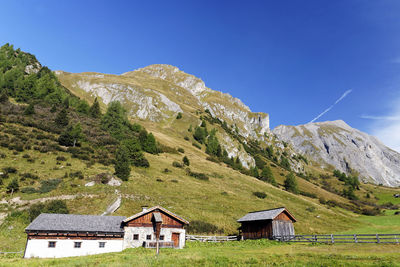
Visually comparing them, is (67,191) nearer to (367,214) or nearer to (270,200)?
(270,200)

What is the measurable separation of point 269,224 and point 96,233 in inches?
1000

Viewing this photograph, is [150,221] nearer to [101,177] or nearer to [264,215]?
[264,215]

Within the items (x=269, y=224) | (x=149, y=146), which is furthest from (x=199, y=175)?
(x=269, y=224)

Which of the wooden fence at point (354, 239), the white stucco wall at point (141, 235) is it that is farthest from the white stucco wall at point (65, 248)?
the wooden fence at point (354, 239)

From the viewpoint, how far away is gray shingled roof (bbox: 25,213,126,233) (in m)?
27.1

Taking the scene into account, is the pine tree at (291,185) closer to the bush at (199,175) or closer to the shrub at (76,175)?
the bush at (199,175)

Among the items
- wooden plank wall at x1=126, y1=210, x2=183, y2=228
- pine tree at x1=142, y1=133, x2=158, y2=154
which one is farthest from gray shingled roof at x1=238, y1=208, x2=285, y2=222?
pine tree at x1=142, y1=133, x2=158, y2=154

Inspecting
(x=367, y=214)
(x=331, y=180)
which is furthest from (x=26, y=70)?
(x=331, y=180)

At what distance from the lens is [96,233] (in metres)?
28.5

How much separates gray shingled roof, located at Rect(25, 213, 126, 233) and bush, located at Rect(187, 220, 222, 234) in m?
13.4

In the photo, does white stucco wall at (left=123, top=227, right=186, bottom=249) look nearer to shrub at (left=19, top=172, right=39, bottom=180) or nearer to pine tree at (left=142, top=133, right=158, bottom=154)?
shrub at (left=19, top=172, right=39, bottom=180)

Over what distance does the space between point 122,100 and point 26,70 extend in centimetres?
5333

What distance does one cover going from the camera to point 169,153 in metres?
89.9

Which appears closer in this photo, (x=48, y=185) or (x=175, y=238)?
(x=175, y=238)
